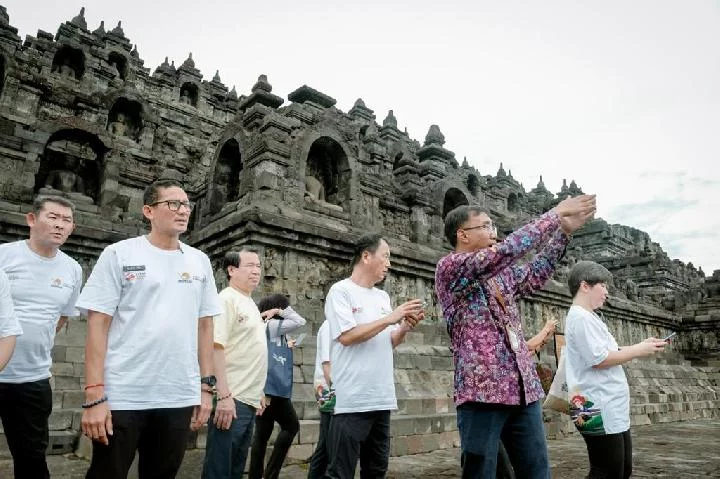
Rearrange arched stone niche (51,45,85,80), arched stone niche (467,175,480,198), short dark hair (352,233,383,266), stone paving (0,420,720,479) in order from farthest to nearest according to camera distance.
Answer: arched stone niche (51,45,85,80) → arched stone niche (467,175,480,198) → stone paving (0,420,720,479) → short dark hair (352,233,383,266)

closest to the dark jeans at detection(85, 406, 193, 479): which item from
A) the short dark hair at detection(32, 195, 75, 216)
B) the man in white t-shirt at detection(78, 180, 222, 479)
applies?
the man in white t-shirt at detection(78, 180, 222, 479)

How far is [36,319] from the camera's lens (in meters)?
3.51

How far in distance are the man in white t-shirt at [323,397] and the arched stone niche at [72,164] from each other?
913cm

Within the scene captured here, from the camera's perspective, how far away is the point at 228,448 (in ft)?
11.3

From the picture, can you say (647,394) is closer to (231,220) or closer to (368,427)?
(231,220)

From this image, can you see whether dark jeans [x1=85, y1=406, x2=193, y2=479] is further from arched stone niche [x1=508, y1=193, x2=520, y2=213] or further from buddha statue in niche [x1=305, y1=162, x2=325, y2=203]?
arched stone niche [x1=508, y1=193, x2=520, y2=213]

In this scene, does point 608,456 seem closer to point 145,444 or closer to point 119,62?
point 145,444

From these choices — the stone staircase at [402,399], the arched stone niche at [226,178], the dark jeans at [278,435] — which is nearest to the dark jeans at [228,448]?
the dark jeans at [278,435]

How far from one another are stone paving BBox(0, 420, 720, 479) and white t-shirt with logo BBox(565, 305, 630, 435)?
2.34m

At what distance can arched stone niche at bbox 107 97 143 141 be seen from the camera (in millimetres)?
19531

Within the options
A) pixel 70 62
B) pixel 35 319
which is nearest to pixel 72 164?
pixel 35 319

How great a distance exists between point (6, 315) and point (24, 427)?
90 cm

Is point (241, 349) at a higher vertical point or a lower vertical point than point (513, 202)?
lower

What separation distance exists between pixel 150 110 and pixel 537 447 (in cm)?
2090
